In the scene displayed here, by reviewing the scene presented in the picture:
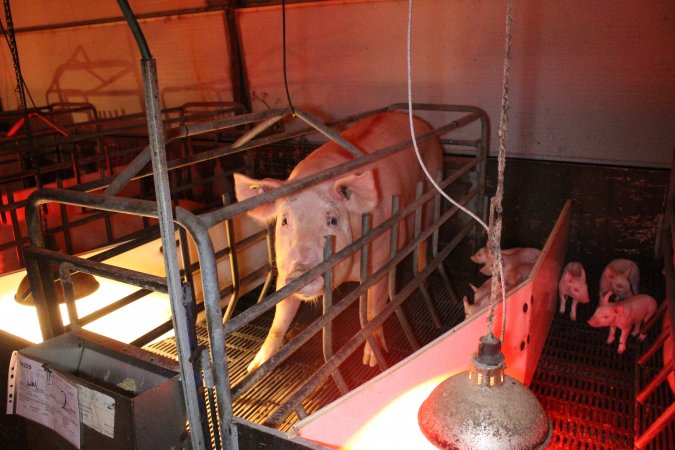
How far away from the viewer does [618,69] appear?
3994mm

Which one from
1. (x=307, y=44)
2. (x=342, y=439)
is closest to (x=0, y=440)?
(x=342, y=439)

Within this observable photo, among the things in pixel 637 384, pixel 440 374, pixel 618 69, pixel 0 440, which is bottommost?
pixel 637 384

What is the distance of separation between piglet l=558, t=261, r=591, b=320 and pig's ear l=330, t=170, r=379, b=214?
1.80m

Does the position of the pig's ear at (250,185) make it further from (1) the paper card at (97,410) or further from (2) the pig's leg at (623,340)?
(2) the pig's leg at (623,340)

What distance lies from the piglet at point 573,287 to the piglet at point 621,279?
0.54ft

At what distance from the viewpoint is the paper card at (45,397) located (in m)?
1.70

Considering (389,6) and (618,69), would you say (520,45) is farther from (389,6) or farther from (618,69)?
(389,6)

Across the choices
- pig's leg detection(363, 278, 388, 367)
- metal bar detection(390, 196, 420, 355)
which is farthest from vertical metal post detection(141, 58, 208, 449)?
pig's leg detection(363, 278, 388, 367)

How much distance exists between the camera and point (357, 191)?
2898 mm

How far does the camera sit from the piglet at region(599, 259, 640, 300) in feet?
12.8

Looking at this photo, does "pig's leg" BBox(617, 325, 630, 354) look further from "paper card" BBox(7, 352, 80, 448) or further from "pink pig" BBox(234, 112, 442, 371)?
"paper card" BBox(7, 352, 80, 448)

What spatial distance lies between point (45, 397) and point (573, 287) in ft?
11.1

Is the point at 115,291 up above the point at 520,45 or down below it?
below

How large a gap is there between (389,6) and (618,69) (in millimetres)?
1916
